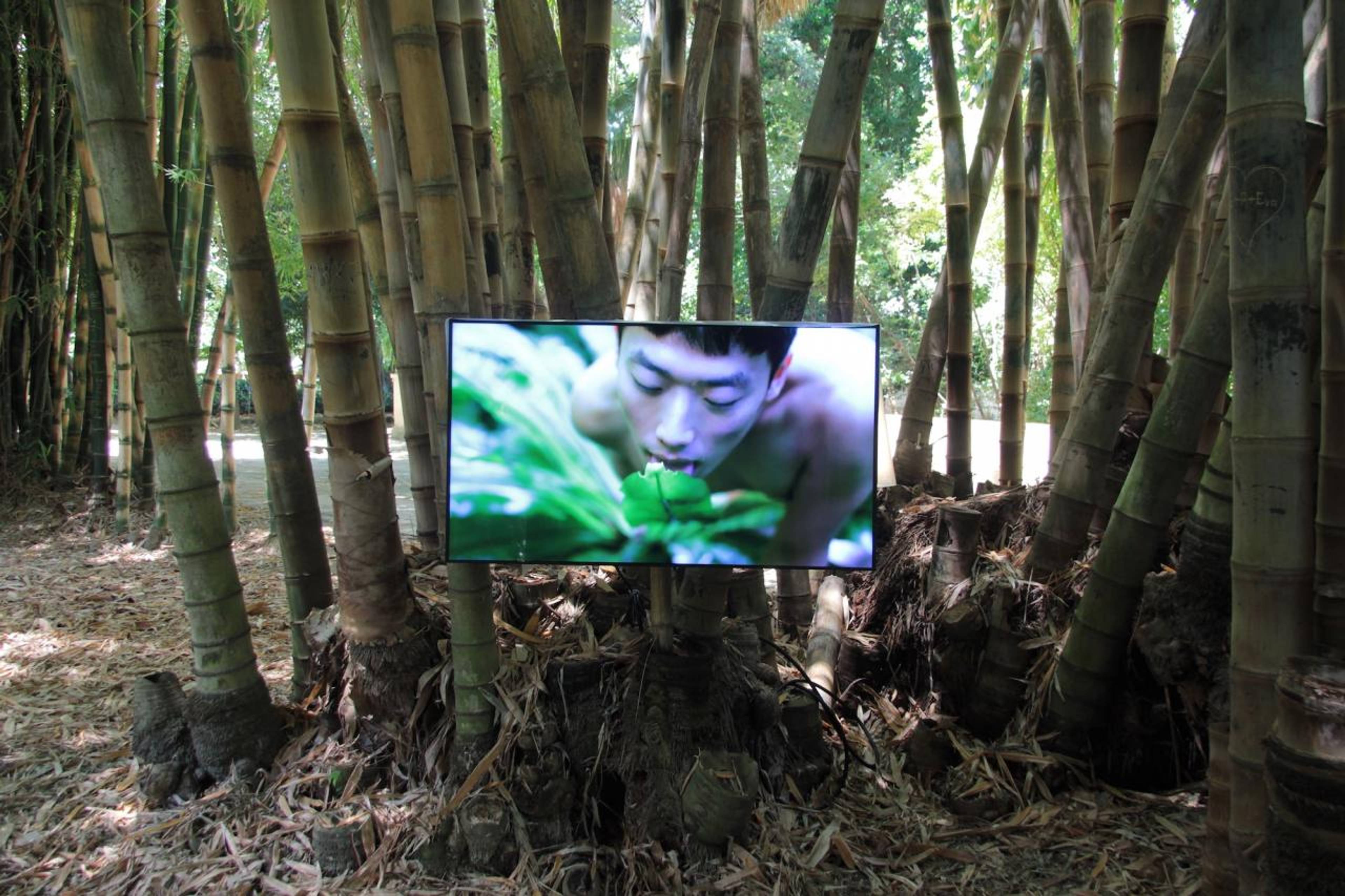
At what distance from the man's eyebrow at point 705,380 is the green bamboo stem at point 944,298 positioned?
6.67ft

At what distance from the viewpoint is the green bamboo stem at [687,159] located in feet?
9.52

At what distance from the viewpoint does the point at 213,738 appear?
2.17 meters

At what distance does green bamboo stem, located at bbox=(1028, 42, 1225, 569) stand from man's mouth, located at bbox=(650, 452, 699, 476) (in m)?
1.16

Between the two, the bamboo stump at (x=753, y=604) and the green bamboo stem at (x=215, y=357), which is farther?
the green bamboo stem at (x=215, y=357)

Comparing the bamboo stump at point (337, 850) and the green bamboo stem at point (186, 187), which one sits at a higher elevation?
the green bamboo stem at point (186, 187)

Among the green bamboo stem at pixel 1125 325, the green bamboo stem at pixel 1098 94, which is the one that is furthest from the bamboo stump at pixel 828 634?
the green bamboo stem at pixel 1098 94

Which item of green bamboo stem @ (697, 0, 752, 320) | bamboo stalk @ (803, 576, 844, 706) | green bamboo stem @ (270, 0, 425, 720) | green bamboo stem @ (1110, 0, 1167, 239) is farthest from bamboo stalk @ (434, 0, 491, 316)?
green bamboo stem @ (1110, 0, 1167, 239)

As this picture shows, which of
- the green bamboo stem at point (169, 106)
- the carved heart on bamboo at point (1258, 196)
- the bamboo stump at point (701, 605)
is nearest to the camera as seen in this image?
the carved heart on bamboo at point (1258, 196)

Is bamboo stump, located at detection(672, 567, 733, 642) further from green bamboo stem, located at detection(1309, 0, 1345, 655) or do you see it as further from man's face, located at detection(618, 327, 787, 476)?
green bamboo stem, located at detection(1309, 0, 1345, 655)

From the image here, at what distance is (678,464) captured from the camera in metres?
1.75

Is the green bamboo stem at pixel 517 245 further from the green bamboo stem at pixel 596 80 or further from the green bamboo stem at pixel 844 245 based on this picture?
the green bamboo stem at pixel 844 245

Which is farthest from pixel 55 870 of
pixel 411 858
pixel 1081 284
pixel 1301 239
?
pixel 1081 284

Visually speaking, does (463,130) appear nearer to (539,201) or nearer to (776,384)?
(539,201)

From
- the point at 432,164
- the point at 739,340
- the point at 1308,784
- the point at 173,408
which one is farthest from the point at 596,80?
the point at 1308,784
